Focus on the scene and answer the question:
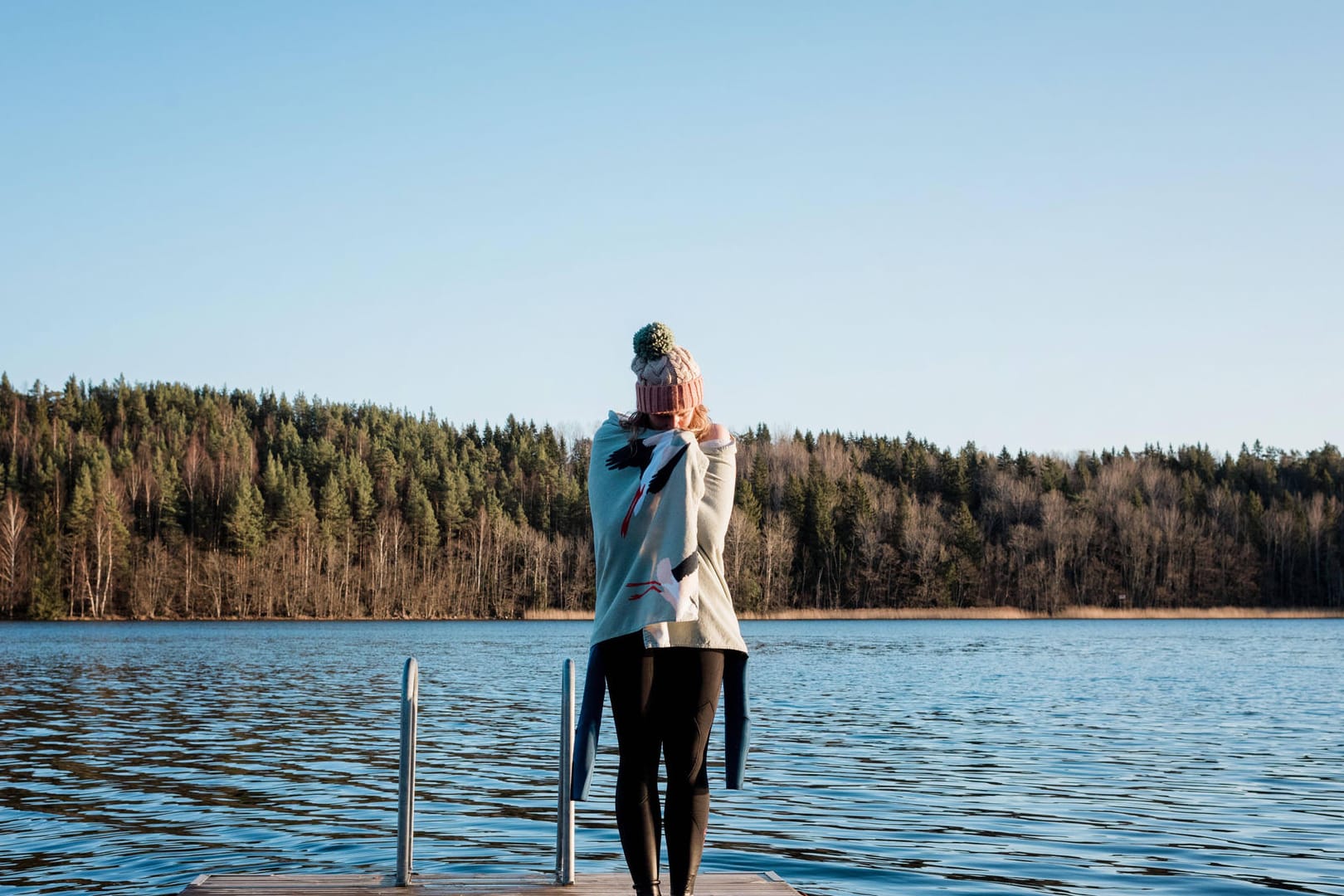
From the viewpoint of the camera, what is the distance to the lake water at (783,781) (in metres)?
9.63

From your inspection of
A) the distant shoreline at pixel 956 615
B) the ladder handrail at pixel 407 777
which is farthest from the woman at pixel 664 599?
the distant shoreline at pixel 956 615

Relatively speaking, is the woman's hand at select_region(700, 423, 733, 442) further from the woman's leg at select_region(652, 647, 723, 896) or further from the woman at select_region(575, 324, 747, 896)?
the woman's leg at select_region(652, 647, 723, 896)

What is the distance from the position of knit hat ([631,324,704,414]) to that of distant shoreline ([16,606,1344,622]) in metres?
92.5

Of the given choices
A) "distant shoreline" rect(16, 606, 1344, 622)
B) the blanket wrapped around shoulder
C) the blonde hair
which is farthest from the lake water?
"distant shoreline" rect(16, 606, 1344, 622)

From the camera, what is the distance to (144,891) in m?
8.48

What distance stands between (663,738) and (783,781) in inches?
390

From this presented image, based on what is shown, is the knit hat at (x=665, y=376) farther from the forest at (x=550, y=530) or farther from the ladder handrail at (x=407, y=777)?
the forest at (x=550, y=530)

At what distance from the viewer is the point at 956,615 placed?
104 m

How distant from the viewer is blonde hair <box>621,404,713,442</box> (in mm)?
5012

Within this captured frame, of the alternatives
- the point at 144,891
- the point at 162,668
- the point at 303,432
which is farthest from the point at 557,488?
the point at 144,891

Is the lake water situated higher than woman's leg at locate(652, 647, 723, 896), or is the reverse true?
woman's leg at locate(652, 647, 723, 896)

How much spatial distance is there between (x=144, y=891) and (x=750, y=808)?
5.92m

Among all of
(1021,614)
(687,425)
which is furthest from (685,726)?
(1021,614)

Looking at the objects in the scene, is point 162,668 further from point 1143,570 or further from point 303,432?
point 303,432
